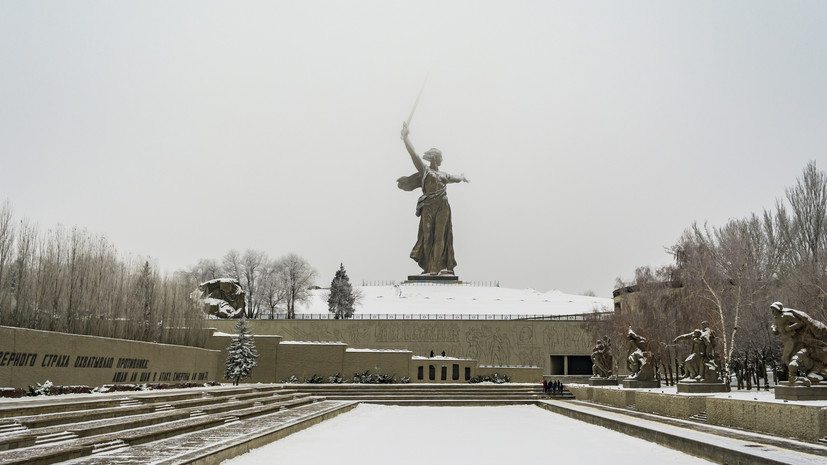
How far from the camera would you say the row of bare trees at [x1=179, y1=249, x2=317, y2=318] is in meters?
72.3

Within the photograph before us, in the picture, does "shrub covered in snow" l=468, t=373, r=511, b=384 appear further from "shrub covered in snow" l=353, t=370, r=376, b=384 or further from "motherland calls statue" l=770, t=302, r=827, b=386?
"motherland calls statue" l=770, t=302, r=827, b=386

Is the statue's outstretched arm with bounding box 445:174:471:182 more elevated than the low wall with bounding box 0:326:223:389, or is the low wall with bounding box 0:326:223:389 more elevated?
the statue's outstretched arm with bounding box 445:174:471:182

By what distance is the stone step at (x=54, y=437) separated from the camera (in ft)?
33.7

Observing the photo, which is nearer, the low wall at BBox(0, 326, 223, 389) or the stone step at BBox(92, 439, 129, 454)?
the stone step at BBox(92, 439, 129, 454)

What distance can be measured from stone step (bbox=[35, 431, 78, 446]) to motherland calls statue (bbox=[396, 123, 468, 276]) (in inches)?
2351

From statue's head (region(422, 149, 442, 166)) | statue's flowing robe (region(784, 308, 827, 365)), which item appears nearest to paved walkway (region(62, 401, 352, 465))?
statue's flowing robe (region(784, 308, 827, 365))

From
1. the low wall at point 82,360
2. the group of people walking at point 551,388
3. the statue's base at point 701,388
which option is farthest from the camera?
the group of people walking at point 551,388

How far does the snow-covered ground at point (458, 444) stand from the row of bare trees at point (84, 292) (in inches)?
366

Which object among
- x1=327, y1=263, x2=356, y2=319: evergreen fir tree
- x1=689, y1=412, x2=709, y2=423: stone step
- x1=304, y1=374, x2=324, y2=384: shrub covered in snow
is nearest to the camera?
x1=689, y1=412, x2=709, y2=423: stone step

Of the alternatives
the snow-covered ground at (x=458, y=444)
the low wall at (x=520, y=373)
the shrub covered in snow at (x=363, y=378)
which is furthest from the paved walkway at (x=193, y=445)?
the low wall at (x=520, y=373)

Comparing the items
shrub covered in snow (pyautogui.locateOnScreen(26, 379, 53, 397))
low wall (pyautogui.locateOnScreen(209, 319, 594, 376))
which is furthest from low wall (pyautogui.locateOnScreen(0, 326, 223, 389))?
low wall (pyautogui.locateOnScreen(209, 319, 594, 376))

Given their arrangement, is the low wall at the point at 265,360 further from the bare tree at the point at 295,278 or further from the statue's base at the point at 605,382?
the bare tree at the point at 295,278

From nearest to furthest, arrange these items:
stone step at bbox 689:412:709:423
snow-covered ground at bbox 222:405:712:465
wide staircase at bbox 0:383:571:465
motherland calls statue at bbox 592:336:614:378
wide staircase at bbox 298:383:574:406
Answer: wide staircase at bbox 0:383:571:465 < snow-covered ground at bbox 222:405:712:465 < stone step at bbox 689:412:709:423 < motherland calls statue at bbox 592:336:614:378 < wide staircase at bbox 298:383:574:406

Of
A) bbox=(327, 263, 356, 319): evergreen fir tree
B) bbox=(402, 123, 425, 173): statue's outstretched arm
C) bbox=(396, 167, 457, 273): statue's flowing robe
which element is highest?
bbox=(402, 123, 425, 173): statue's outstretched arm
